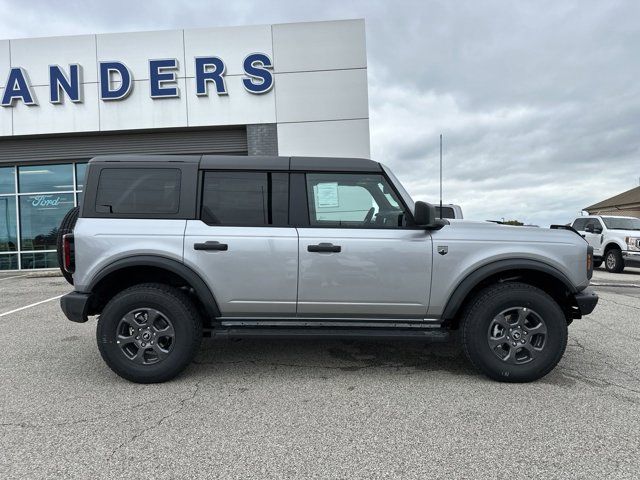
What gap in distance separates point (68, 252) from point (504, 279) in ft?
12.4

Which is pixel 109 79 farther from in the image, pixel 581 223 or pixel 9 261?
pixel 581 223

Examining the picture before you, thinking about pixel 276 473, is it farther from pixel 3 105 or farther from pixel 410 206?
pixel 3 105

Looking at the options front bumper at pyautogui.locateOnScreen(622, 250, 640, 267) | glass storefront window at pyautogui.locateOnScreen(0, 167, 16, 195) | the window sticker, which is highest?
glass storefront window at pyautogui.locateOnScreen(0, 167, 16, 195)

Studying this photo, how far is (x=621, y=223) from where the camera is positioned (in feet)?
43.3

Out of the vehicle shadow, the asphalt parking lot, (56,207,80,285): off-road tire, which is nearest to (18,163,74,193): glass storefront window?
the asphalt parking lot

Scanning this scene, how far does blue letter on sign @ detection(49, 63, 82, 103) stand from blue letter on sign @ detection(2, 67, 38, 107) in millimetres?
650

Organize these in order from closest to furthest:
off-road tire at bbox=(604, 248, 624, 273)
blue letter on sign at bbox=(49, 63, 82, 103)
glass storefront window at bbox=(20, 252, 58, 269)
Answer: blue letter on sign at bbox=(49, 63, 82, 103) → off-road tire at bbox=(604, 248, 624, 273) → glass storefront window at bbox=(20, 252, 58, 269)

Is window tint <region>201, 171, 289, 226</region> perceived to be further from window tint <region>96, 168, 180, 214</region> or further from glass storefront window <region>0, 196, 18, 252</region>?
glass storefront window <region>0, 196, 18, 252</region>

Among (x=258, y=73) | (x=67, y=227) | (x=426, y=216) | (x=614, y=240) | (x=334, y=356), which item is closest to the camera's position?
(x=426, y=216)

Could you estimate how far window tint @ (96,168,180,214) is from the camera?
11.6ft

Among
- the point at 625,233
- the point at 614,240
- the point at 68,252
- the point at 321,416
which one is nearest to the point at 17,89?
the point at 68,252

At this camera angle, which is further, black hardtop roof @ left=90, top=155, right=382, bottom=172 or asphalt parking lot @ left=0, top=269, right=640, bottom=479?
black hardtop roof @ left=90, top=155, right=382, bottom=172

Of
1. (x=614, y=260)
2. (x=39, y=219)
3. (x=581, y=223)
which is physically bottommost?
(x=614, y=260)

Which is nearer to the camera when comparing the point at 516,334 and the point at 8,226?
the point at 516,334
